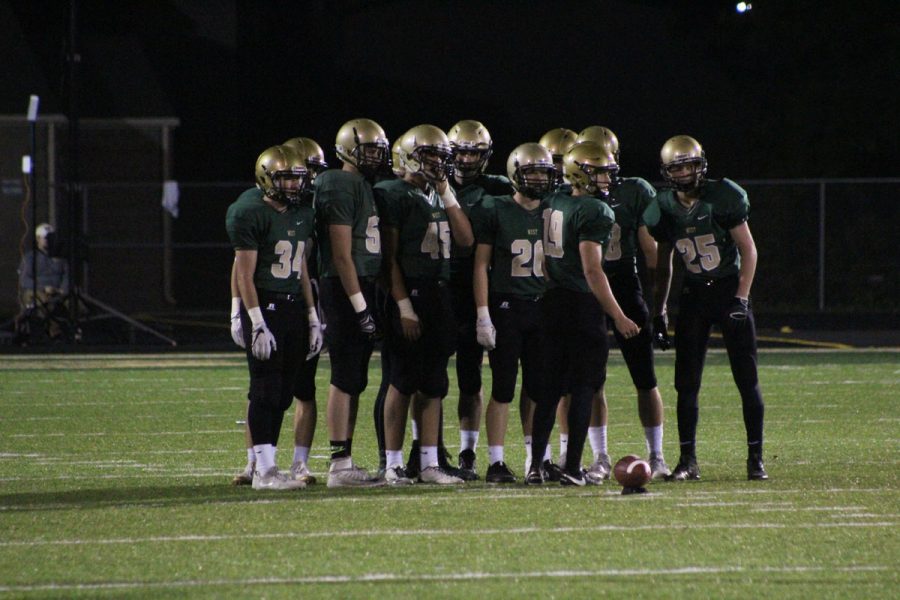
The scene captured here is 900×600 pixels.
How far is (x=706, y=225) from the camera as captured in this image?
28.4 feet

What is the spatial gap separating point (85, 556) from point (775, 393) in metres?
8.32

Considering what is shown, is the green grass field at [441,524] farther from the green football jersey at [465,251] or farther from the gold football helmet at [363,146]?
the gold football helmet at [363,146]

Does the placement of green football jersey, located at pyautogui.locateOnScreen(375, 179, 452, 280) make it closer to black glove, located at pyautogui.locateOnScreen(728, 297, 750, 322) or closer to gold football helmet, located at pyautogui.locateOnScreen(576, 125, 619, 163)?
gold football helmet, located at pyautogui.locateOnScreen(576, 125, 619, 163)

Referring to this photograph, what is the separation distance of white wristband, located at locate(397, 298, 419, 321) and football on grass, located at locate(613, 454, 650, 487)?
1.28m

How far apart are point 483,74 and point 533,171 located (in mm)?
24709

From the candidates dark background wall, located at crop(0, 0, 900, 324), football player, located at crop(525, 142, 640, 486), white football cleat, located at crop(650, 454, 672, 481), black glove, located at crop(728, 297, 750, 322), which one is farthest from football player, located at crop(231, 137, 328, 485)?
dark background wall, located at crop(0, 0, 900, 324)

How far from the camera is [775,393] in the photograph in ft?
44.8

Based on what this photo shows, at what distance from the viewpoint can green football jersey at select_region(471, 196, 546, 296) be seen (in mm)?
8547

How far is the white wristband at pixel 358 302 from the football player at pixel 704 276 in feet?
5.48

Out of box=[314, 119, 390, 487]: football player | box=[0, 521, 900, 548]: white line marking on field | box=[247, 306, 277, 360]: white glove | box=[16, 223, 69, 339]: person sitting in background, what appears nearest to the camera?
box=[0, 521, 900, 548]: white line marking on field

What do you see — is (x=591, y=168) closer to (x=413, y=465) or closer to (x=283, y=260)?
(x=283, y=260)

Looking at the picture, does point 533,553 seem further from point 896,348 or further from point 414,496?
point 896,348

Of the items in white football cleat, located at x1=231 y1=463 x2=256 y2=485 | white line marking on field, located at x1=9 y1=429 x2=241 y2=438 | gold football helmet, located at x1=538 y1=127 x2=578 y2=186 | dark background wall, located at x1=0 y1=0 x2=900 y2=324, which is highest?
dark background wall, located at x1=0 y1=0 x2=900 y2=324

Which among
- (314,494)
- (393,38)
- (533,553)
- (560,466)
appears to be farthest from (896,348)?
(393,38)
